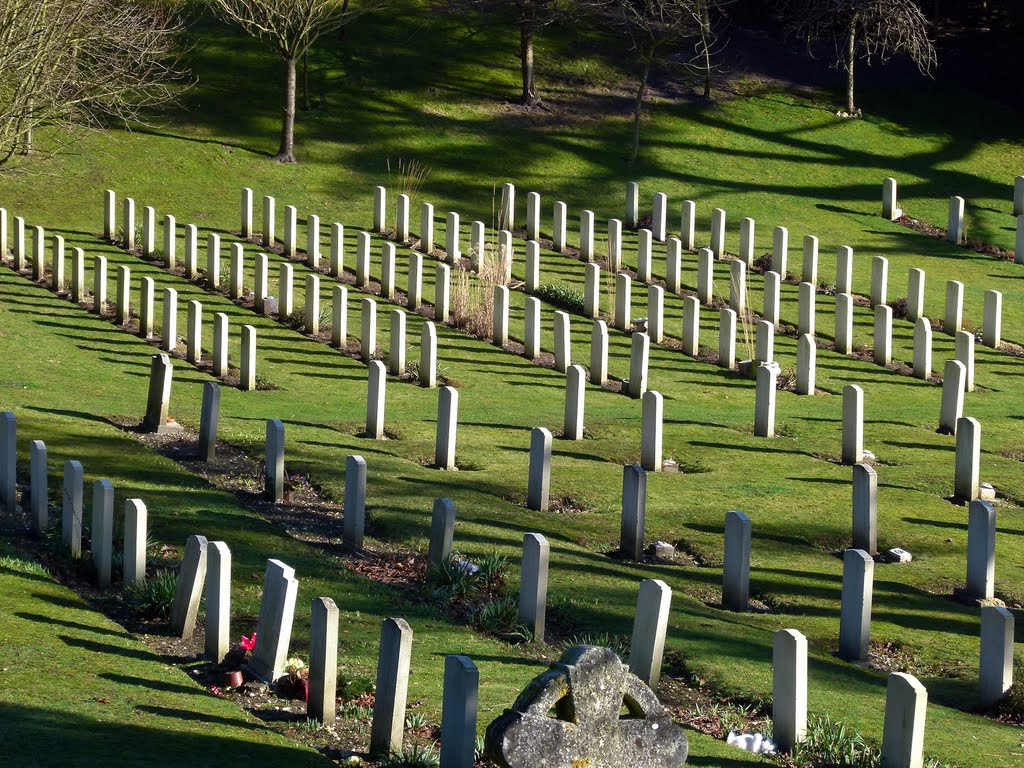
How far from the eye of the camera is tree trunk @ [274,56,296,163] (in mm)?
28391

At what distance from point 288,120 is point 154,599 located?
2046cm

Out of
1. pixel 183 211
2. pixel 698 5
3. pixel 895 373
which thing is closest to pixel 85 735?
pixel 895 373

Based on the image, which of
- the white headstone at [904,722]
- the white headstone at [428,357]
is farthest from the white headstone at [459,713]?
the white headstone at [428,357]

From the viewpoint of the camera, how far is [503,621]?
33.1ft

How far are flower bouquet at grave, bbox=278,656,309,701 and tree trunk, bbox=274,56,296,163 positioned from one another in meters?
21.3

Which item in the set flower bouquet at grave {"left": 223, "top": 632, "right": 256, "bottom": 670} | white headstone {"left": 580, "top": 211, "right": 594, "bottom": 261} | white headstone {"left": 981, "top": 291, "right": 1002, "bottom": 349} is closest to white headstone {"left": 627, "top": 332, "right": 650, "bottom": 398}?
white headstone {"left": 981, "top": 291, "right": 1002, "bottom": 349}

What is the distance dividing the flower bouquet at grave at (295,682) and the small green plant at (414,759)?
1086 mm

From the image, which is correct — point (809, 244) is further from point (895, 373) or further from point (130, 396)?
point (130, 396)

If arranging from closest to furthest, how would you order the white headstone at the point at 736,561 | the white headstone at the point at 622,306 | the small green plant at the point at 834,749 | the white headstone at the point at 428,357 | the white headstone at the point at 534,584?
the small green plant at the point at 834,749, the white headstone at the point at 534,584, the white headstone at the point at 736,561, the white headstone at the point at 428,357, the white headstone at the point at 622,306

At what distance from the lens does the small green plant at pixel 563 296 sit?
22547 millimetres

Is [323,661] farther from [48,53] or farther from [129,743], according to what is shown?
[48,53]

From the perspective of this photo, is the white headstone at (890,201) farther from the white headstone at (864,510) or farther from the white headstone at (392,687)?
the white headstone at (392,687)

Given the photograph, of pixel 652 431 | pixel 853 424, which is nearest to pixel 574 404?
pixel 652 431

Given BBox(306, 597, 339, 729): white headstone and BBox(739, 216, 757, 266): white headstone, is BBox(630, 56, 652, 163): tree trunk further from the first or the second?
BBox(306, 597, 339, 729): white headstone
